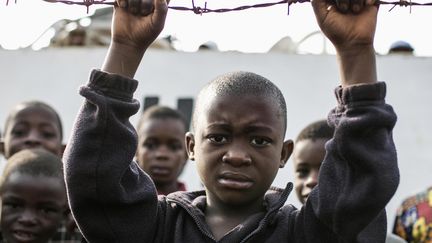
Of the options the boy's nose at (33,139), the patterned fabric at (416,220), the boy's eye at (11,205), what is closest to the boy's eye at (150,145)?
the boy's nose at (33,139)

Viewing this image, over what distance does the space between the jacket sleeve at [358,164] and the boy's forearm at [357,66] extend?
40mm

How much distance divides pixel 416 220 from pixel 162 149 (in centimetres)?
158

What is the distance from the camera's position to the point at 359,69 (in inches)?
90.4

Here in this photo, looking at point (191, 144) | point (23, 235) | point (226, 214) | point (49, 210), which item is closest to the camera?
point (226, 214)

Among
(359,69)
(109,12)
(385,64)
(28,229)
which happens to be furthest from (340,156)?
(109,12)

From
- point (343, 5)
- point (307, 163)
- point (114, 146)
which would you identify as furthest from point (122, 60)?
point (307, 163)

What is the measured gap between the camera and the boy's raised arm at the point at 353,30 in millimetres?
2283

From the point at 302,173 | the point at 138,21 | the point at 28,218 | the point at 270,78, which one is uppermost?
the point at 138,21

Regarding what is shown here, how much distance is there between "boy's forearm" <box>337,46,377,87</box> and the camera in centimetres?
229

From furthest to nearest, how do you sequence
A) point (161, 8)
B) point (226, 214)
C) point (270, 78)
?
point (270, 78)
point (226, 214)
point (161, 8)

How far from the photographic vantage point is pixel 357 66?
7.55 ft

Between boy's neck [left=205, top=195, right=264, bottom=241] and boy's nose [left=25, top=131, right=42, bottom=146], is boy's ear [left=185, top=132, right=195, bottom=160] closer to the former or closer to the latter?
boy's neck [left=205, top=195, right=264, bottom=241]

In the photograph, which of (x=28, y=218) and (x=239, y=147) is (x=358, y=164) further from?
(x=28, y=218)

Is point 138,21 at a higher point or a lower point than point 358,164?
higher
